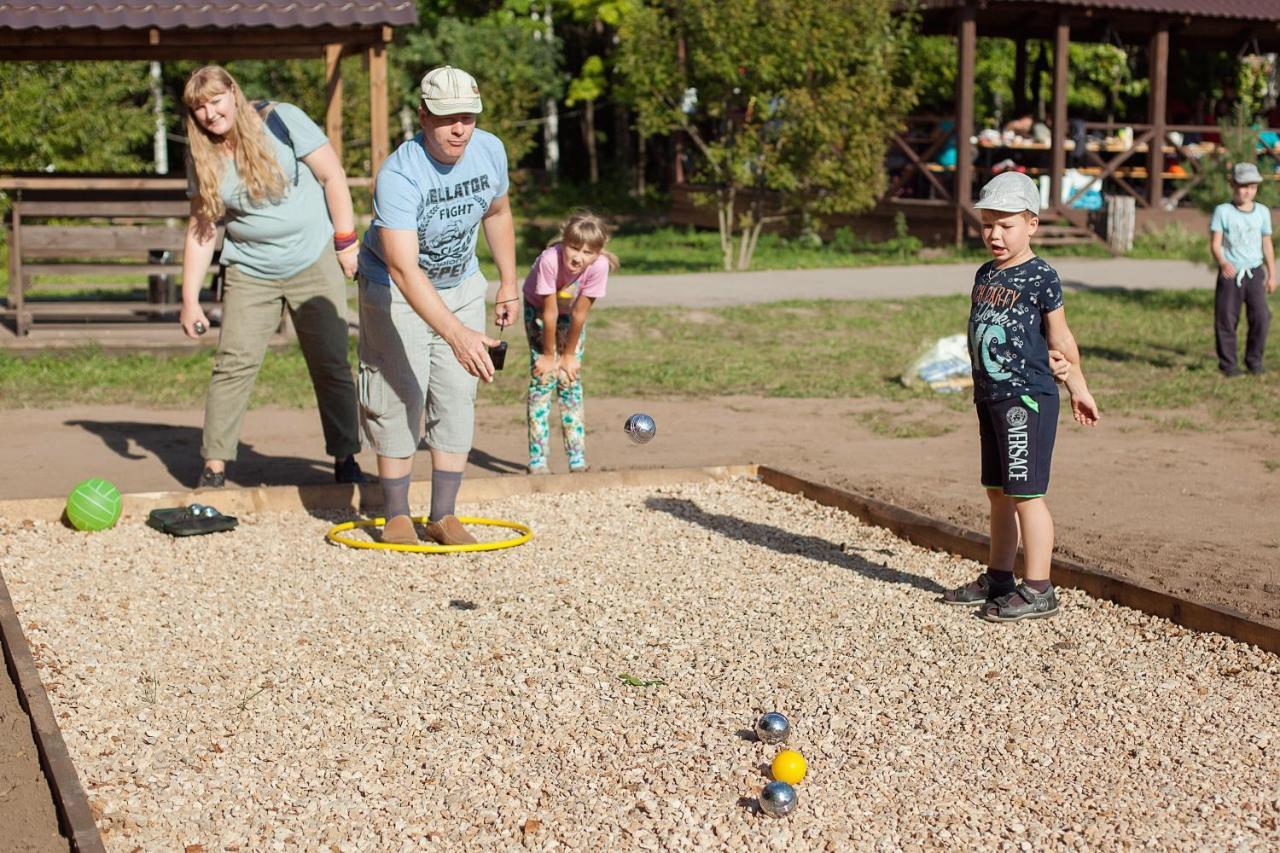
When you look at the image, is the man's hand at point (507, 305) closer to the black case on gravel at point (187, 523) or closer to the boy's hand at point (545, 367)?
the boy's hand at point (545, 367)

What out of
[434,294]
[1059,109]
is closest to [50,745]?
[434,294]

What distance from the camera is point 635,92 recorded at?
21.8 meters

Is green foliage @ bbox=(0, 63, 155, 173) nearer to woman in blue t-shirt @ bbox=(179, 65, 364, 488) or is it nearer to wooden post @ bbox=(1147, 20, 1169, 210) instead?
wooden post @ bbox=(1147, 20, 1169, 210)

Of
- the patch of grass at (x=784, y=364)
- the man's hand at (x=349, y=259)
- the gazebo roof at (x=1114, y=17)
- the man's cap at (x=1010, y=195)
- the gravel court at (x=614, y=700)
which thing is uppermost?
the gazebo roof at (x=1114, y=17)

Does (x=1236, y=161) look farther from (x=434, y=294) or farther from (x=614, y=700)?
(x=614, y=700)

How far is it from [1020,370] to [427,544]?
2.66 meters

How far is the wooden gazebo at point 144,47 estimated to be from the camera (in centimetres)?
1261

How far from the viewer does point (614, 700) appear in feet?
15.5

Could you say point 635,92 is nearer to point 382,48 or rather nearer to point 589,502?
point 382,48

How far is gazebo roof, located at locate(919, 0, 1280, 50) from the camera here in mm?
23516

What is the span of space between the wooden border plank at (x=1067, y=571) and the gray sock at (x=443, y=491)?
6.17 feet

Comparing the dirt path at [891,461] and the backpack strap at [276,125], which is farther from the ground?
the backpack strap at [276,125]

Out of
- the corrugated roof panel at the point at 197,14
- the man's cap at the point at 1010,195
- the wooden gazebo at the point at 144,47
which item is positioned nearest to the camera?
the man's cap at the point at 1010,195

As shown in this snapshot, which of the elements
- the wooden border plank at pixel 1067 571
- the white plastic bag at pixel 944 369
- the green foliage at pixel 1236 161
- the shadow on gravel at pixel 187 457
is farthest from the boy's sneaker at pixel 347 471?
the green foliage at pixel 1236 161
